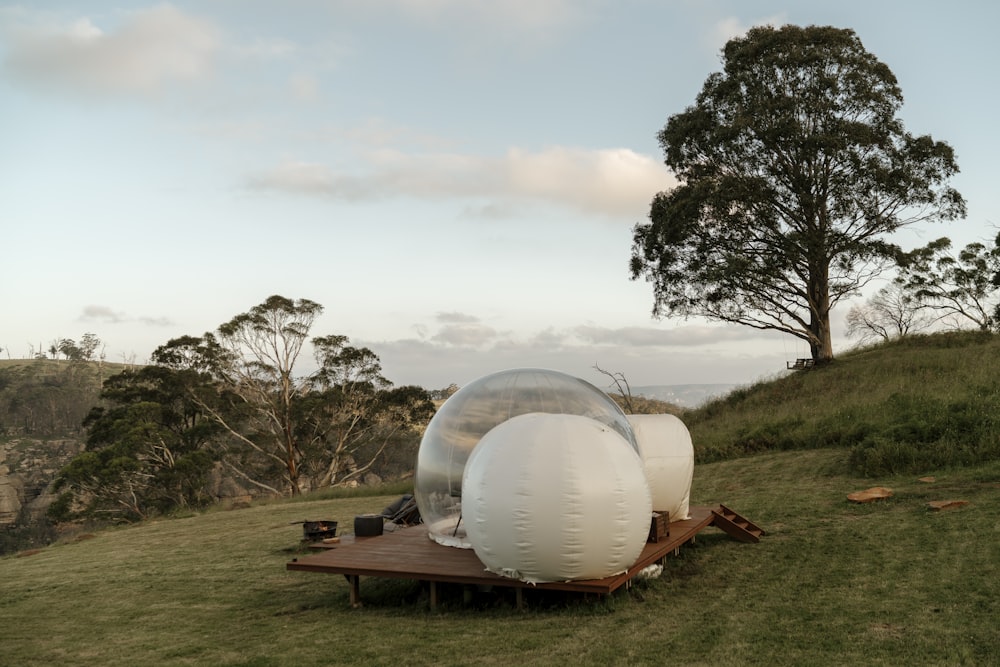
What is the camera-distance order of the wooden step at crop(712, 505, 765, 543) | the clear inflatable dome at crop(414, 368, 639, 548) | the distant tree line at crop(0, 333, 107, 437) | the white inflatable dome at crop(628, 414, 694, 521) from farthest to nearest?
the distant tree line at crop(0, 333, 107, 437) → the wooden step at crop(712, 505, 765, 543) → the white inflatable dome at crop(628, 414, 694, 521) → the clear inflatable dome at crop(414, 368, 639, 548)

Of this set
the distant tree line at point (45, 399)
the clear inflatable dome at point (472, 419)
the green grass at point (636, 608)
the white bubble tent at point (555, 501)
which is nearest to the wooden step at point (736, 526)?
the green grass at point (636, 608)

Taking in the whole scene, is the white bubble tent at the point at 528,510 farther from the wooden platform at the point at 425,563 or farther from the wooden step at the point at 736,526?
the wooden step at the point at 736,526

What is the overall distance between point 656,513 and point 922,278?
3580 centimetres

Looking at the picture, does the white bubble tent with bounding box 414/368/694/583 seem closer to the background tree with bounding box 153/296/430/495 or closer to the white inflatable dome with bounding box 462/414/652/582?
the white inflatable dome with bounding box 462/414/652/582

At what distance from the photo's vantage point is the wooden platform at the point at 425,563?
6547 mm

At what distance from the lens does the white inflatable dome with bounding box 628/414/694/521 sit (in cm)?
888

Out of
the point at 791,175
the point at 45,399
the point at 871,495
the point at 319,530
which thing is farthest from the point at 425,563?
the point at 45,399

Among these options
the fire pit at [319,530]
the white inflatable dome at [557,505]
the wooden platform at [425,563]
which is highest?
the white inflatable dome at [557,505]

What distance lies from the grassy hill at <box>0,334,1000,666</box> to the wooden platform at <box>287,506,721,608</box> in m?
0.31

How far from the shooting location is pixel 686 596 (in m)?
7.15

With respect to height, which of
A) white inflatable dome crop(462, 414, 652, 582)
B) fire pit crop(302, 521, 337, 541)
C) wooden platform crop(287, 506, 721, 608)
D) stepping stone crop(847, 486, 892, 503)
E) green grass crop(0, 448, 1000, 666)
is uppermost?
white inflatable dome crop(462, 414, 652, 582)

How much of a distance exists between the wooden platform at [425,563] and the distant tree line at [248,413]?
82.4 ft

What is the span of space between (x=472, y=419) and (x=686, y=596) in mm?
2946

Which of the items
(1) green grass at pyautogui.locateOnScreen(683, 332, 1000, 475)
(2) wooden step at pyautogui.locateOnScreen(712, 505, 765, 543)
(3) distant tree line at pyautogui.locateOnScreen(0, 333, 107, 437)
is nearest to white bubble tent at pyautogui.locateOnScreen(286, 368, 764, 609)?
(2) wooden step at pyautogui.locateOnScreen(712, 505, 765, 543)
